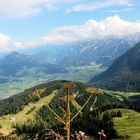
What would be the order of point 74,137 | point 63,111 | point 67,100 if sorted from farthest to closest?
point 74,137, point 63,111, point 67,100

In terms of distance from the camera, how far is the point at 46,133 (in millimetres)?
9781

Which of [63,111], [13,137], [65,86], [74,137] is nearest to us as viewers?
[65,86]

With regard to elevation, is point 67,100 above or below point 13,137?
above

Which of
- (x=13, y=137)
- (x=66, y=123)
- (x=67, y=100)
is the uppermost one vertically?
(x=67, y=100)

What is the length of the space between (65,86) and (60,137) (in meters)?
1.46

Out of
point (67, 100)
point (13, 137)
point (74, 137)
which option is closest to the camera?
point (67, 100)

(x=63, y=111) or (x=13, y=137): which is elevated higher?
(x=63, y=111)

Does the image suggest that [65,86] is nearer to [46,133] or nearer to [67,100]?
[67,100]

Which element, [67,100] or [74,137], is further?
[74,137]

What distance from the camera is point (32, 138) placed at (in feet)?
32.8

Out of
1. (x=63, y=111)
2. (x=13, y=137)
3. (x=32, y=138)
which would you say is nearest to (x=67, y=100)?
(x=63, y=111)

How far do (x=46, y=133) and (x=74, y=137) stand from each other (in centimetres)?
102

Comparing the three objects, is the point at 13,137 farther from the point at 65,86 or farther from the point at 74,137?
the point at 65,86

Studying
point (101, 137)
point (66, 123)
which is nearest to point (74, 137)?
point (101, 137)
